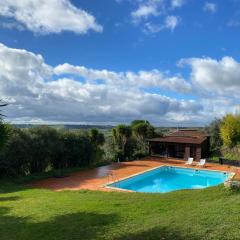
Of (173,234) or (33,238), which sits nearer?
(173,234)

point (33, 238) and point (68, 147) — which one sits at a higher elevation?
point (68, 147)

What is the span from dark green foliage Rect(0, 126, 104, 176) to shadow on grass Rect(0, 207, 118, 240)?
457 inches

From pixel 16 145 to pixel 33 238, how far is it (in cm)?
1544

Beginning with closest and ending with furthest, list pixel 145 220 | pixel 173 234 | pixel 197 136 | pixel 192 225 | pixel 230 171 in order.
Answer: pixel 173 234, pixel 192 225, pixel 145 220, pixel 230 171, pixel 197 136

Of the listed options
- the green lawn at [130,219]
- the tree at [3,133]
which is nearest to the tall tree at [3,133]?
the tree at [3,133]

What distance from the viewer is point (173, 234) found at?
6453 mm

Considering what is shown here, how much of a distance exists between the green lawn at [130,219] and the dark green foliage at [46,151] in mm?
10435

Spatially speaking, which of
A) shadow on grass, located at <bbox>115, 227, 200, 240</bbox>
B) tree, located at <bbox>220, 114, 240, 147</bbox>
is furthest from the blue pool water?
shadow on grass, located at <bbox>115, 227, 200, 240</bbox>

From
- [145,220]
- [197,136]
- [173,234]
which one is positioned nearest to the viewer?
[173,234]

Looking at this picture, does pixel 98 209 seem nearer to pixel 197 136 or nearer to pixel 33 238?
pixel 33 238

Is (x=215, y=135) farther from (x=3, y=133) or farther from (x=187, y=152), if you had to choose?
(x=3, y=133)

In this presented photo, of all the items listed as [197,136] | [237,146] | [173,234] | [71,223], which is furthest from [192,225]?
[197,136]

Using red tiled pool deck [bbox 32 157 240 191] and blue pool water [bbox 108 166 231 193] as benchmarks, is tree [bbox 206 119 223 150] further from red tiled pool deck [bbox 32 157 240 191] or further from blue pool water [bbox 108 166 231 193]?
blue pool water [bbox 108 166 231 193]

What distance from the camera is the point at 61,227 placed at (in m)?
7.95
